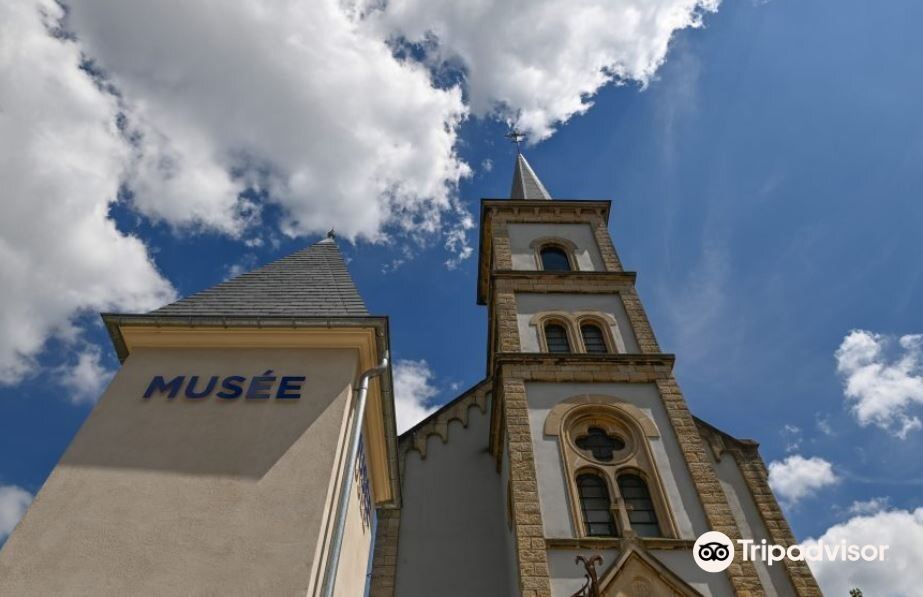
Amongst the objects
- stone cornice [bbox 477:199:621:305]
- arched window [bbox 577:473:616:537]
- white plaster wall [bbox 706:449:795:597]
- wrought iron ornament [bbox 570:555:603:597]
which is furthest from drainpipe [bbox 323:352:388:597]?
stone cornice [bbox 477:199:621:305]

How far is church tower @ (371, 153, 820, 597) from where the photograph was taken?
468 inches

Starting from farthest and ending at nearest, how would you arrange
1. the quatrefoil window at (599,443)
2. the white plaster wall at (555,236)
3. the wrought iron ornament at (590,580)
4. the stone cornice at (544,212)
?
the stone cornice at (544,212)
the white plaster wall at (555,236)
the quatrefoil window at (599,443)
the wrought iron ornament at (590,580)

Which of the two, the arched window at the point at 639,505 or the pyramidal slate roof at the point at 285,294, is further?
the arched window at the point at 639,505

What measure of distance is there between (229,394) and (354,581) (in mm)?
4211

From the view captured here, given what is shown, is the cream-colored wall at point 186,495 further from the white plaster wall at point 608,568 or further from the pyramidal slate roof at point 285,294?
the white plaster wall at point 608,568

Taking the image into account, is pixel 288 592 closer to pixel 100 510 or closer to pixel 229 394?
pixel 100 510

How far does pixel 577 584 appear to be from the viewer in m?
11.4

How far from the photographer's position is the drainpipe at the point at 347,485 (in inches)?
243

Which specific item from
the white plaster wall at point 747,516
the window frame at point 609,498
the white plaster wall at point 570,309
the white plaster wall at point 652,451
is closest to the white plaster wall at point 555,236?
the white plaster wall at point 570,309

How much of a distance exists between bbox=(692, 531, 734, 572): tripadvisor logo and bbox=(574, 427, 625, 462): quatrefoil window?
113 inches

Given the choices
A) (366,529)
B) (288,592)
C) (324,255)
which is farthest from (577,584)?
(324,255)

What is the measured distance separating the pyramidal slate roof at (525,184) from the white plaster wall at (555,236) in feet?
11.2

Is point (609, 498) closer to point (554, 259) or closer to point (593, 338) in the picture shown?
point (593, 338)

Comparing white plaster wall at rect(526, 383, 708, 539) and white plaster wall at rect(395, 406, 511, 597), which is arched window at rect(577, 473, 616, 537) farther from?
white plaster wall at rect(395, 406, 511, 597)
